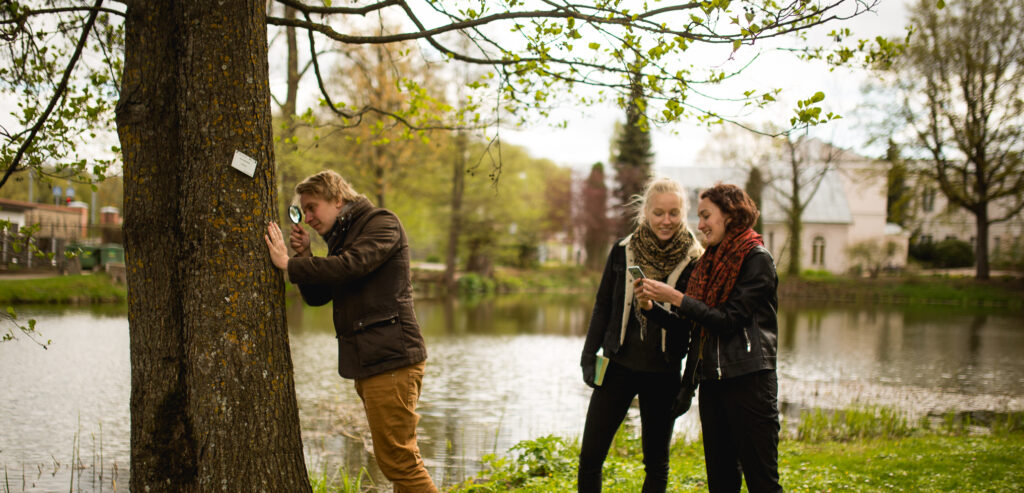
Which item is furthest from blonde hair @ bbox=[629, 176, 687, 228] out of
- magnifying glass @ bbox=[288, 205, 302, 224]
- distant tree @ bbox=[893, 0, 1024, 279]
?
distant tree @ bbox=[893, 0, 1024, 279]

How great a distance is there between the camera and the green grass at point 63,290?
56.2ft

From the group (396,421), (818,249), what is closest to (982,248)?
(818,249)

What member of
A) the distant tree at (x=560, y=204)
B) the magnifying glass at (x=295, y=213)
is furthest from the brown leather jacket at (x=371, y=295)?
the distant tree at (x=560, y=204)

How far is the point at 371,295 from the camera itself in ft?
10.8

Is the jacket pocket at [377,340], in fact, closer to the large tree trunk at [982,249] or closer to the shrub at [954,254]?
the large tree trunk at [982,249]

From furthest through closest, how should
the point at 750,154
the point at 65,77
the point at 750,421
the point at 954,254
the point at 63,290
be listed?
1. the point at 954,254
2. the point at 750,154
3. the point at 63,290
4. the point at 65,77
5. the point at 750,421

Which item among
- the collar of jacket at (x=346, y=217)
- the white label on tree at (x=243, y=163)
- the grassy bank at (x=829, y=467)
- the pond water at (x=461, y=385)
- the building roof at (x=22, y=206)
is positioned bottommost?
the pond water at (x=461, y=385)

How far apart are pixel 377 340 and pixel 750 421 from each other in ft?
5.80

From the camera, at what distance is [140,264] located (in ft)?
10.1

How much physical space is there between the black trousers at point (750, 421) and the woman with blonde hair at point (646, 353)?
263 mm

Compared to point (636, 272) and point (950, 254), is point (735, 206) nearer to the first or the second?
point (636, 272)

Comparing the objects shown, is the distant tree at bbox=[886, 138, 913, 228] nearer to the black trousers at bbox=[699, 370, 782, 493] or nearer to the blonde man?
A: the black trousers at bbox=[699, 370, 782, 493]

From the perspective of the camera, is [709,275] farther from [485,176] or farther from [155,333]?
[485,176]

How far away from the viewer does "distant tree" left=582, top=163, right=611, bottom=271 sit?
45594 mm
